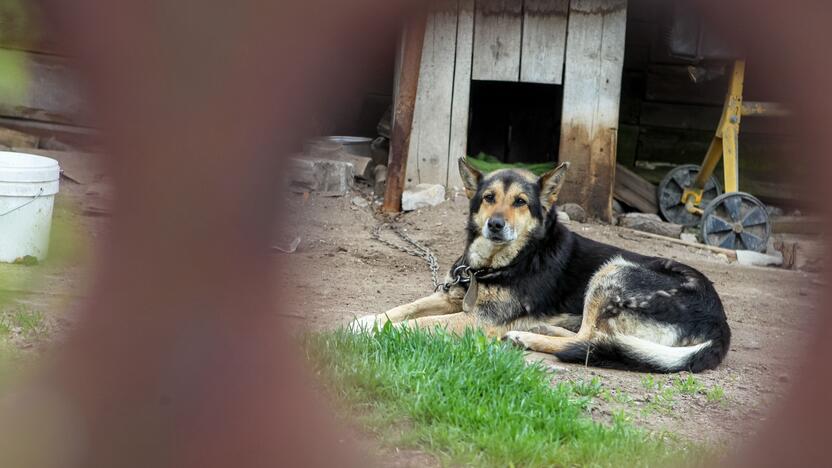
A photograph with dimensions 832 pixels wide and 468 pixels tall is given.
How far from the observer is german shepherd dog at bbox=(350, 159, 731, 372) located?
5098mm

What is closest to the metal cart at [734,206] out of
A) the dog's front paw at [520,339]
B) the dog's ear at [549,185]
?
the dog's ear at [549,185]

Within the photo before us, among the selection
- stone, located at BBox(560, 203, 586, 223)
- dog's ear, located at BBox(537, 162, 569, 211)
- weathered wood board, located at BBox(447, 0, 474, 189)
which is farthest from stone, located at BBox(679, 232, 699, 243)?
dog's ear, located at BBox(537, 162, 569, 211)

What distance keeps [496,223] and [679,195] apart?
16.8 ft

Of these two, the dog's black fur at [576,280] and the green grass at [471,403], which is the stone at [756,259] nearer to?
the dog's black fur at [576,280]

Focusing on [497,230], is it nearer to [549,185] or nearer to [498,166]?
[549,185]

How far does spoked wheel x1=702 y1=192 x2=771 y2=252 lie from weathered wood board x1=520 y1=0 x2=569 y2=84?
2018 mm

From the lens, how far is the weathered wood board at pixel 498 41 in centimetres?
879

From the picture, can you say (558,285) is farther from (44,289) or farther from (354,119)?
(354,119)

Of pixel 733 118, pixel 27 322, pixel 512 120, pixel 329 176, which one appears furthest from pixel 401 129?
pixel 27 322

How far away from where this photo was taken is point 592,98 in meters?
8.85

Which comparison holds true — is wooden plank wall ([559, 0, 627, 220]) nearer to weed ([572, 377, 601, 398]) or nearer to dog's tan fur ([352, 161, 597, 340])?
dog's tan fur ([352, 161, 597, 340])

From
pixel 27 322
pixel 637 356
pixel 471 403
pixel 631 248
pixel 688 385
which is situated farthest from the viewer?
pixel 631 248

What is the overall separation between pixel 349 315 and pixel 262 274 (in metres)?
4.47

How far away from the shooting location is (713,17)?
0.96 metres
